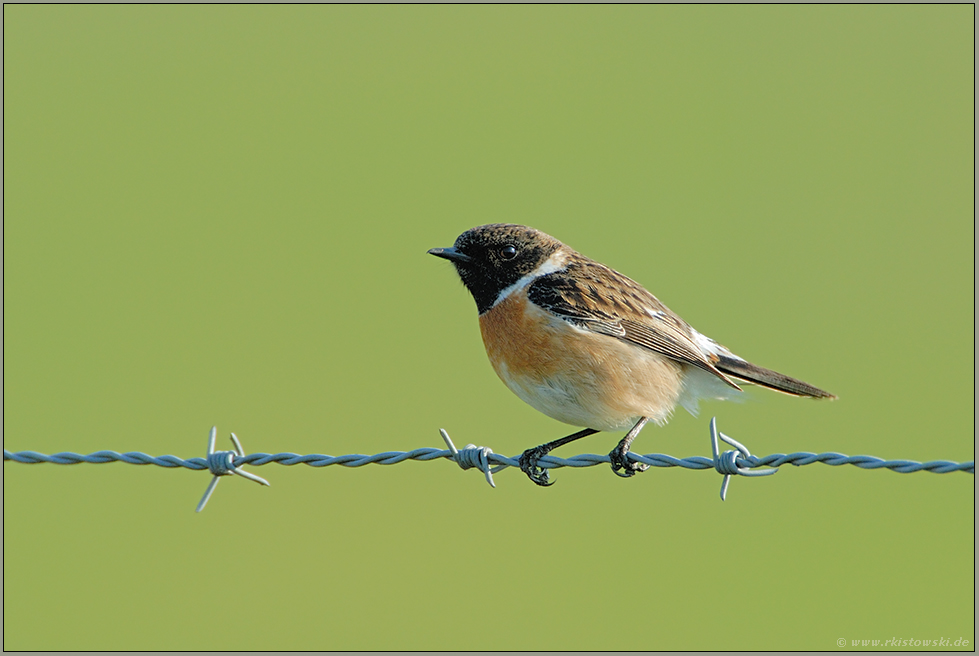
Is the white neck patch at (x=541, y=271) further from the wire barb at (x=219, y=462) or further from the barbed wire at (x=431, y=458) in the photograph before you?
the wire barb at (x=219, y=462)

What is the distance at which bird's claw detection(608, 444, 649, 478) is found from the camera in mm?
5113

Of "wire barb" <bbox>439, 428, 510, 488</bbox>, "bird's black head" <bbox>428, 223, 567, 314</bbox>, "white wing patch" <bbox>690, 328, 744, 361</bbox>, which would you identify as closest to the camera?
"wire barb" <bbox>439, 428, 510, 488</bbox>

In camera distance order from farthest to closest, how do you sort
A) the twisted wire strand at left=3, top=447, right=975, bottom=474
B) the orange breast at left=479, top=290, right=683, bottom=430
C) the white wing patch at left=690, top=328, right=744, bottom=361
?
1. the white wing patch at left=690, top=328, right=744, bottom=361
2. the orange breast at left=479, top=290, right=683, bottom=430
3. the twisted wire strand at left=3, top=447, right=975, bottom=474

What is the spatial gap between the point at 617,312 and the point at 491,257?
0.92 metres

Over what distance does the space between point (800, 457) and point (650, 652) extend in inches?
151

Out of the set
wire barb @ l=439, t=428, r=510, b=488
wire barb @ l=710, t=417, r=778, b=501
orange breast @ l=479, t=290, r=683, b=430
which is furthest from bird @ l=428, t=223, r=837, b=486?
wire barb @ l=710, t=417, r=778, b=501

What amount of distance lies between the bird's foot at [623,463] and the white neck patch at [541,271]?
123 cm

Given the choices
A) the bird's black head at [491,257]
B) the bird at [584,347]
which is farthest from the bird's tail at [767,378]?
the bird's black head at [491,257]

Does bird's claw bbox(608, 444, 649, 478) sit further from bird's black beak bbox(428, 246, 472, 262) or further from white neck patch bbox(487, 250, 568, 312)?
bird's black beak bbox(428, 246, 472, 262)

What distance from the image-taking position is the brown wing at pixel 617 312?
217 inches

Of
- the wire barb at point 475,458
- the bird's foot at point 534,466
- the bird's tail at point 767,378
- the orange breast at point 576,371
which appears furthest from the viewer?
the bird's tail at point 767,378

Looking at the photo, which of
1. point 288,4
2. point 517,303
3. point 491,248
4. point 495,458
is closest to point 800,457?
point 495,458

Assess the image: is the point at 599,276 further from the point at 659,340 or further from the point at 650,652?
the point at 650,652

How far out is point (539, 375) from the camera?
5398 millimetres
